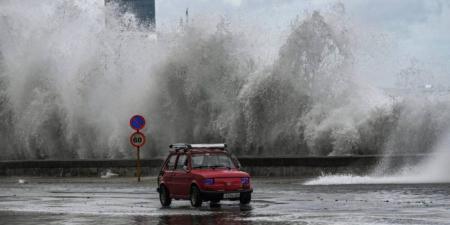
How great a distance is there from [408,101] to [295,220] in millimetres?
17778

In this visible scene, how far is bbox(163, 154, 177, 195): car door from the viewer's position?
21.3 metres

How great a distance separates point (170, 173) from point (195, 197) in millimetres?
1352

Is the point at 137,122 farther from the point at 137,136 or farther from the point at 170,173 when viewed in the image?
the point at 170,173

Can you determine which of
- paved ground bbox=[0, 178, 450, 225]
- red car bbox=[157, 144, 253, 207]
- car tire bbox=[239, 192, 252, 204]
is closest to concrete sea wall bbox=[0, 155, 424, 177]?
paved ground bbox=[0, 178, 450, 225]

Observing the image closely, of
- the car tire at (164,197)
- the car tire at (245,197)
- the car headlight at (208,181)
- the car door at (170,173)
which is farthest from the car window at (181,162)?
the car tire at (245,197)

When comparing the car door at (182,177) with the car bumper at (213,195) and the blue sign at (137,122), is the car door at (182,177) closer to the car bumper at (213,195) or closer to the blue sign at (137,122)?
the car bumper at (213,195)

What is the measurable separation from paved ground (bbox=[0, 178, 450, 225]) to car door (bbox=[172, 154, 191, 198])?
0.34 metres

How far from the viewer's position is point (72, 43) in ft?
163

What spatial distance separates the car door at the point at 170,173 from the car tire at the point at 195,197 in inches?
32.3

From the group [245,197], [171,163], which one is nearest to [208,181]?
[245,197]

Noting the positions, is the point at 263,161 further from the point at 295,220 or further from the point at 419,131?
the point at 295,220

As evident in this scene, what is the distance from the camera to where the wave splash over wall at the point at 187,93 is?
111ft

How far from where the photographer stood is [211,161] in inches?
833

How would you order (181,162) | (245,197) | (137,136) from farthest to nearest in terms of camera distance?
(137,136) → (181,162) → (245,197)
